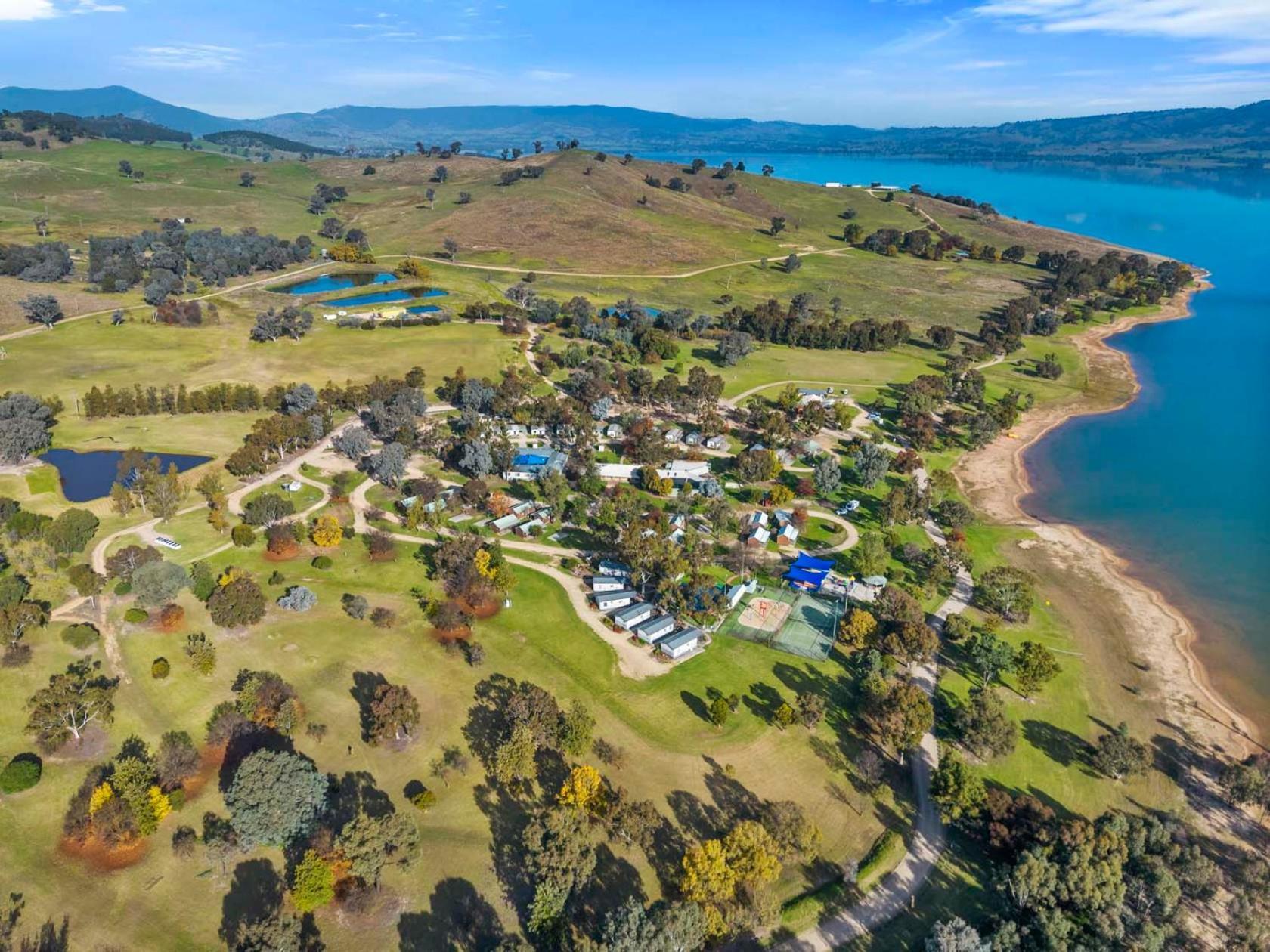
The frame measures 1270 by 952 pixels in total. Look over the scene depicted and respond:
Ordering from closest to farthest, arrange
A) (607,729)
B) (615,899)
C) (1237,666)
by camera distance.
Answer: (615,899) < (607,729) < (1237,666)

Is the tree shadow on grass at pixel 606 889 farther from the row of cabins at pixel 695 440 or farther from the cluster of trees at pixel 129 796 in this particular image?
the row of cabins at pixel 695 440

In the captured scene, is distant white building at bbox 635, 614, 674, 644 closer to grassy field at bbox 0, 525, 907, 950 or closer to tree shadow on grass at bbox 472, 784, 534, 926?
grassy field at bbox 0, 525, 907, 950

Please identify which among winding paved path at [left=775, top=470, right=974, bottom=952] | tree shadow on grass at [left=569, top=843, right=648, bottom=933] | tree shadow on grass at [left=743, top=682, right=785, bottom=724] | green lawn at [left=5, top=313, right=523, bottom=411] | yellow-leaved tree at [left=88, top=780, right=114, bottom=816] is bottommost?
tree shadow on grass at [left=569, top=843, right=648, bottom=933]

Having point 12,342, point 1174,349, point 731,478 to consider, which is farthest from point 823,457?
point 12,342

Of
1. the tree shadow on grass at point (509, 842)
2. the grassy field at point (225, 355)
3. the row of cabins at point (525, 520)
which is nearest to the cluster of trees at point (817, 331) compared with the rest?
the grassy field at point (225, 355)

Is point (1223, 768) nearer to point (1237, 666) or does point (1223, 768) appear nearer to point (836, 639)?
point (1237, 666)

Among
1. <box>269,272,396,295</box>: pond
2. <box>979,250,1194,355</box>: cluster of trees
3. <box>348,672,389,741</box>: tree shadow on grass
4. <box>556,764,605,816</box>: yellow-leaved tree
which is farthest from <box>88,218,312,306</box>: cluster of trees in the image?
<box>979,250,1194,355</box>: cluster of trees

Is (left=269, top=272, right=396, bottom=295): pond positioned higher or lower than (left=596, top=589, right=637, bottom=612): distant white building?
higher
